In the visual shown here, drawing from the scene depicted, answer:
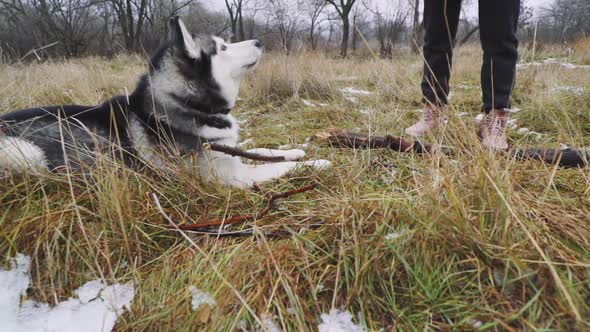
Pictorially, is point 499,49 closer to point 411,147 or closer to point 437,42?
point 437,42

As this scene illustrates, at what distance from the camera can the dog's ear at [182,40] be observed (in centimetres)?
160

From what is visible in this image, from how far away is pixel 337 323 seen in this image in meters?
0.72

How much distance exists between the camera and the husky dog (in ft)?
4.37

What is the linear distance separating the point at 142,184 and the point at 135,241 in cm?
33

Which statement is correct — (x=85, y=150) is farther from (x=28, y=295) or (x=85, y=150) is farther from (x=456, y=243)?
(x=456, y=243)

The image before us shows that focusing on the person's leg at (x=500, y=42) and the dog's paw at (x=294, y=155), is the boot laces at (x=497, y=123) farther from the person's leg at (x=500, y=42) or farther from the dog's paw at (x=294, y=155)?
the dog's paw at (x=294, y=155)

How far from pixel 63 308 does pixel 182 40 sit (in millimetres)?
1360

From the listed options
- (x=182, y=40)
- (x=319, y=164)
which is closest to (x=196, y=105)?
(x=182, y=40)

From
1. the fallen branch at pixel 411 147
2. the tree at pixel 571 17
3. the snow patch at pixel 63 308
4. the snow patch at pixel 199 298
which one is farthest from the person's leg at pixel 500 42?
the tree at pixel 571 17

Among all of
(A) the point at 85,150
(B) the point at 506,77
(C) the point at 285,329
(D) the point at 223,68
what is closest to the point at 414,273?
(C) the point at 285,329

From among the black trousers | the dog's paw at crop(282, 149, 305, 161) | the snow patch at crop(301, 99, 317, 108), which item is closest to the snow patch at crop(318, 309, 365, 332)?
the dog's paw at crop(282, 149, 305, 161)

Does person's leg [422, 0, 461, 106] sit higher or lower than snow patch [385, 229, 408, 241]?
higher

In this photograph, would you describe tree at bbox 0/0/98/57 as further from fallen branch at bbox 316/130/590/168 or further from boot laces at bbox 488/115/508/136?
boot laces at bbox 488/115/508/136

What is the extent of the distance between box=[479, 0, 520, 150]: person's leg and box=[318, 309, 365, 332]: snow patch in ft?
4.96
